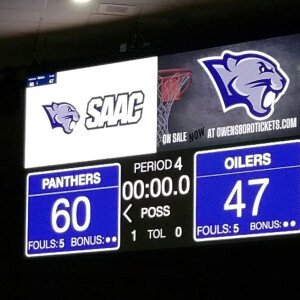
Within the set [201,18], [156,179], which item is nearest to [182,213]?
[156,179]

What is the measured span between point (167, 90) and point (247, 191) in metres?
0.75

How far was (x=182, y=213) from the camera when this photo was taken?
5926 mm

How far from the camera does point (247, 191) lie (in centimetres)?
577

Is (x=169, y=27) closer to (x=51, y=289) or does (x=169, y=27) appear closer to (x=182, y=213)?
(x=182, y=213)

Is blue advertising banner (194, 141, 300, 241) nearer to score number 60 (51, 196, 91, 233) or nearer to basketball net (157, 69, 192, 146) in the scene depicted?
basketball net (157, 69, 192, 146)

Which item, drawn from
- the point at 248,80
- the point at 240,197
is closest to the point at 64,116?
the point at 248,80

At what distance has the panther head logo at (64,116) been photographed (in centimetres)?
638

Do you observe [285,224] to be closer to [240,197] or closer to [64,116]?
[240,197]

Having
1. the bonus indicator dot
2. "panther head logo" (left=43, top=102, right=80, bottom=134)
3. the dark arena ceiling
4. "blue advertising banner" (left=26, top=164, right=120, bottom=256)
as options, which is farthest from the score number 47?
"panther head logo" (left=43, top=102, right=80, bottom=134)

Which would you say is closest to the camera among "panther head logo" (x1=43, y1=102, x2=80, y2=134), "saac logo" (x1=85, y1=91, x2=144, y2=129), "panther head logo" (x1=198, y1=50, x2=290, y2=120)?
"panther head logo" (x1=198, y1=50, x2=290, y2=120)

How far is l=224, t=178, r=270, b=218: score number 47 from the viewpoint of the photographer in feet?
18.8

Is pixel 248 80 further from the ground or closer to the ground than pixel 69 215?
further from the ground

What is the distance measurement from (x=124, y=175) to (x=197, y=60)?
2.37 ft

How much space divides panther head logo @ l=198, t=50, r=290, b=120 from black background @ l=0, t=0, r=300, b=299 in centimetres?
56
